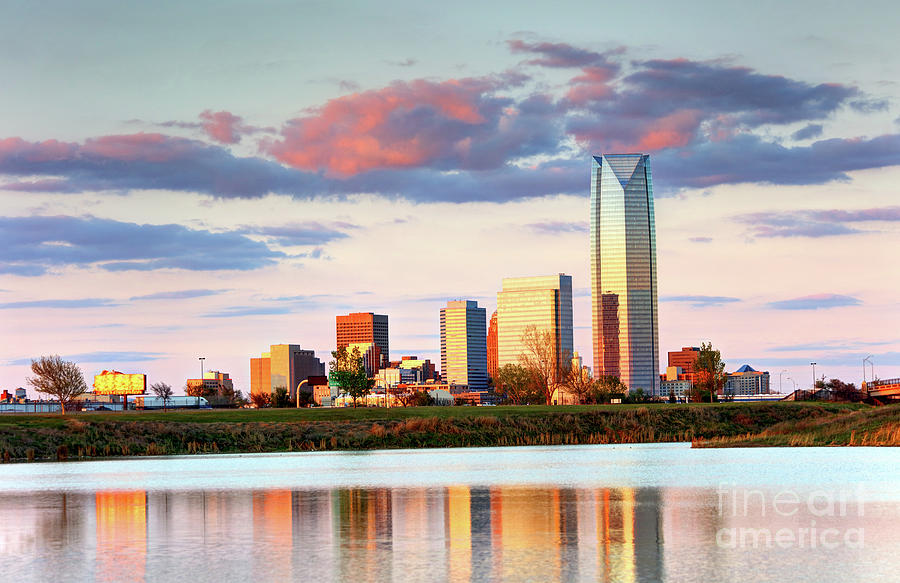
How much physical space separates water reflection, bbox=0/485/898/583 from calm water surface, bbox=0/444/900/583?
2.5 inches

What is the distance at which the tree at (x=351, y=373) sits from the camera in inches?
7293

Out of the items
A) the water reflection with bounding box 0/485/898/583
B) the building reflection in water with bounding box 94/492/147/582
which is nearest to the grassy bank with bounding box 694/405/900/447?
the water reflection with bounding box 0/485/898/583

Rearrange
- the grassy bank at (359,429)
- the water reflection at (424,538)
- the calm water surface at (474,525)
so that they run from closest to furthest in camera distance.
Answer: the water reflection at (424,538) → the calm water surface at (474,525) → the grassy bank at (359,429)

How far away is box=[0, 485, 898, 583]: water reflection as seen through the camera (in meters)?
21.0

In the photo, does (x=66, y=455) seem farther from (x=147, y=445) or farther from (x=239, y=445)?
(x=239, y=445)

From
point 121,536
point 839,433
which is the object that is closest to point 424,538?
point 121,536

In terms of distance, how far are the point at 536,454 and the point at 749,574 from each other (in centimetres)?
5356

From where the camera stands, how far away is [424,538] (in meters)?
26.3

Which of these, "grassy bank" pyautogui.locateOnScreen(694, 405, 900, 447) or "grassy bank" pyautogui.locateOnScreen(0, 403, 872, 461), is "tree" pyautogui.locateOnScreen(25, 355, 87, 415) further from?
"grassy bank" pyautogui.locateOnScreen(694, 405, 900, 447)

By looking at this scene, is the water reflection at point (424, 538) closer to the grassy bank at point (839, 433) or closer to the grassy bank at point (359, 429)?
the grassy bank at point (839, 433)

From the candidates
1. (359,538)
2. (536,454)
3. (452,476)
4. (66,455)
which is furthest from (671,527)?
(66,455)

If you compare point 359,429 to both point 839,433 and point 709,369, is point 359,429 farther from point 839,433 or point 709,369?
point 709,369

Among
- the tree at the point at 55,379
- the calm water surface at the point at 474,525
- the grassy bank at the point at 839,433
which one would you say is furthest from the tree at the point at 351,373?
the calm water surface at the point at 474,525

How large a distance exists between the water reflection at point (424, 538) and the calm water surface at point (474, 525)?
6cm
